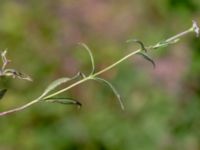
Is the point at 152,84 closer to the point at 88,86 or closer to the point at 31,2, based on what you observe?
the point at 88,86

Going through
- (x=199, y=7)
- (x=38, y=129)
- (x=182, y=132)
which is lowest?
(x=182, y=132)

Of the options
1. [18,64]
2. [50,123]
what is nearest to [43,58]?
[18,64]

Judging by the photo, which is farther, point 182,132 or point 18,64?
point 18,64

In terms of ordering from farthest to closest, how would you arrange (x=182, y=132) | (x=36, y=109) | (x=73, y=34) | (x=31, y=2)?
(x=73, y=34), (x=31, y=2), (x=36, y=109), (x=182, y=132)

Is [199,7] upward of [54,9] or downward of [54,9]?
downward

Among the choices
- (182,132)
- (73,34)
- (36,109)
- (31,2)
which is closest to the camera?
(182,132)

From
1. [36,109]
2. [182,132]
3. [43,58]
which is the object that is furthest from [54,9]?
[182,132]
